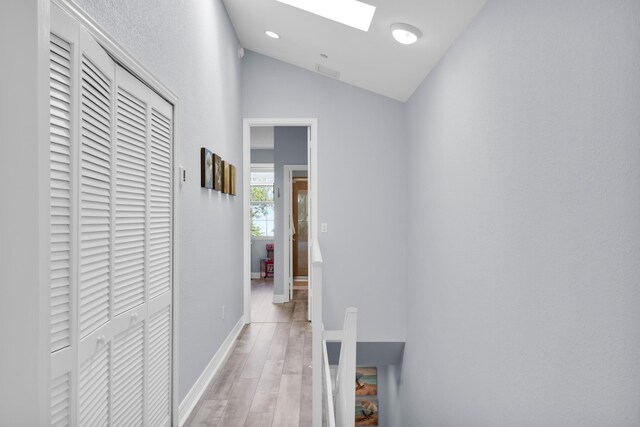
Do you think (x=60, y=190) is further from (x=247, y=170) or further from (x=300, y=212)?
(x=300, y=212)

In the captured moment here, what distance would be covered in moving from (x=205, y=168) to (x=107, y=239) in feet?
4.46

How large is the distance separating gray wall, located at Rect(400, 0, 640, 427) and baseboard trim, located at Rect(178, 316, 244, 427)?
1.65m

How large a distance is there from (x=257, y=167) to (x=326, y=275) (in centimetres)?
514

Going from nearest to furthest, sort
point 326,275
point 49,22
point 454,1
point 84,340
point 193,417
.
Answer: point 49,22 < point 84,340 < point 454,1 < point 193,417 < point 326,275

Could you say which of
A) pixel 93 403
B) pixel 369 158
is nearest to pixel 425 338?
pixel 369 158

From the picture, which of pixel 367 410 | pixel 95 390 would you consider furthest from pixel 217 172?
pixel 367 410

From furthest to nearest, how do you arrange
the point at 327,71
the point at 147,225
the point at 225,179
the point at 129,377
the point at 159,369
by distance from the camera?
1. the point at 327,71
2. the point at 225,179
3. the point at 159,369
4. the point at 147,225
5. the point at 129,377

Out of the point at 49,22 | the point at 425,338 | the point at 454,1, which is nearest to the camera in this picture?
the point at 49,22

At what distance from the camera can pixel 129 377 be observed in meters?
1.75

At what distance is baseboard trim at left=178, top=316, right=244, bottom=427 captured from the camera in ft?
8.04

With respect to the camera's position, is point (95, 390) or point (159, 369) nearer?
point (95, 390)

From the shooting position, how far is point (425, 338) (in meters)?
3.57

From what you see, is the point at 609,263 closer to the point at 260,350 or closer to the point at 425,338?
the point at 425,338

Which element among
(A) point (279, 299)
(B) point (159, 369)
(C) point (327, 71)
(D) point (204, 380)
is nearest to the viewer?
(B) point (159, 369)
